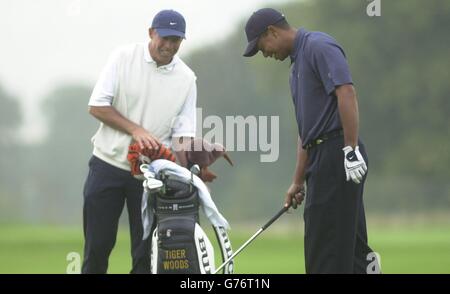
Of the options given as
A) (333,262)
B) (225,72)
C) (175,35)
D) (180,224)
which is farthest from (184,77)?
(225,72)

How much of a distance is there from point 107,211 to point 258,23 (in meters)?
1.77

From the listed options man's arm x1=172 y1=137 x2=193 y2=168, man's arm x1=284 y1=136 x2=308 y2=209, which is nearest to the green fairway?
man's arm x1=172 y1=137 x2=193 y2=168

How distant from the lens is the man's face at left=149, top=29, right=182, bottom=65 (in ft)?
25.7

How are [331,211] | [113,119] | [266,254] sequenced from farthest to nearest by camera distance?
1. [266,254]
2. [113,119]
3. [331,211]

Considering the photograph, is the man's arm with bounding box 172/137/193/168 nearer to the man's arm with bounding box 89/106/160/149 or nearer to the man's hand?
the man's arm with bounding box 89/106/160/149

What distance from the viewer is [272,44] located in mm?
7207

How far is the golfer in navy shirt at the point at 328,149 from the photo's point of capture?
6770 mm

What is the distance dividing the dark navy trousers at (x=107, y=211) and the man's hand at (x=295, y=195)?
107 centimetres

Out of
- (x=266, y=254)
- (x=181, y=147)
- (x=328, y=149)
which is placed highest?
(x=328, y=149)

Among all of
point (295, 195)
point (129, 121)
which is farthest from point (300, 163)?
point (129, 121)

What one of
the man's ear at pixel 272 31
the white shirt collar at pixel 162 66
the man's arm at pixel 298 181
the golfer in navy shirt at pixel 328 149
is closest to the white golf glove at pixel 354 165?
the golfer in navy shirt at pixel 328 149

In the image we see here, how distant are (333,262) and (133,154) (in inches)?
61.0

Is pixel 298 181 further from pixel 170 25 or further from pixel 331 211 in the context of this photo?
pixel 170 25
